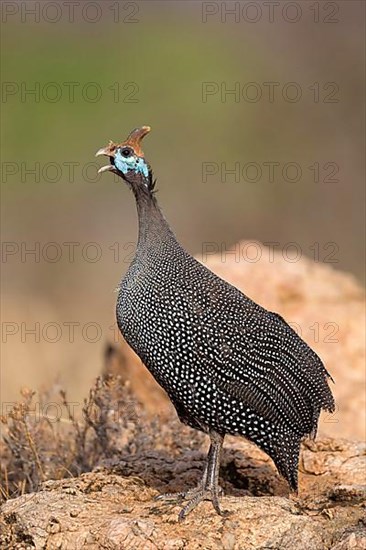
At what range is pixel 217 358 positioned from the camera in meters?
4.70

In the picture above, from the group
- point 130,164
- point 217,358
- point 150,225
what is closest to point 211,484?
point 217,358

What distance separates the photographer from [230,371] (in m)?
4.70

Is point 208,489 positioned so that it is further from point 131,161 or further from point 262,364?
point 131,161

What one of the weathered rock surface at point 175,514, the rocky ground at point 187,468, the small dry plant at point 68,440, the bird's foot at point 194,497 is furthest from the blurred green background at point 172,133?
the bird's foot at point 194,497

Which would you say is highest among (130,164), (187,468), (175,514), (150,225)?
(130,164)

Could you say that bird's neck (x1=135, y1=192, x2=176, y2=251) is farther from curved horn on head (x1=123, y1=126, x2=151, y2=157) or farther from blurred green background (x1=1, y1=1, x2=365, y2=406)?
blurred green background (x1=1, y1=1, x2=365, y2=406)

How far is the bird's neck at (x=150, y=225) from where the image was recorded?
198 inches

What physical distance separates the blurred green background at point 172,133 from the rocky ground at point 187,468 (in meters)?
4.89

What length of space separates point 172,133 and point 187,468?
13.5 m

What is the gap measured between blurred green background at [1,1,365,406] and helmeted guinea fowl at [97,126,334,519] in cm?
721

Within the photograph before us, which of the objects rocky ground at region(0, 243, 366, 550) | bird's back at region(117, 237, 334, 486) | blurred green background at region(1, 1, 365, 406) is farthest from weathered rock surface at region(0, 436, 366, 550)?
blurred green background at region(1, 1, 365, 406)

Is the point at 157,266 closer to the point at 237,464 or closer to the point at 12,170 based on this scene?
the point at 237,464

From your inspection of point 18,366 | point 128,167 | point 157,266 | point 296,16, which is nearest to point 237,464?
point 157,266

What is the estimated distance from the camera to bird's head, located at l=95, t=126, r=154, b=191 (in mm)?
4984
